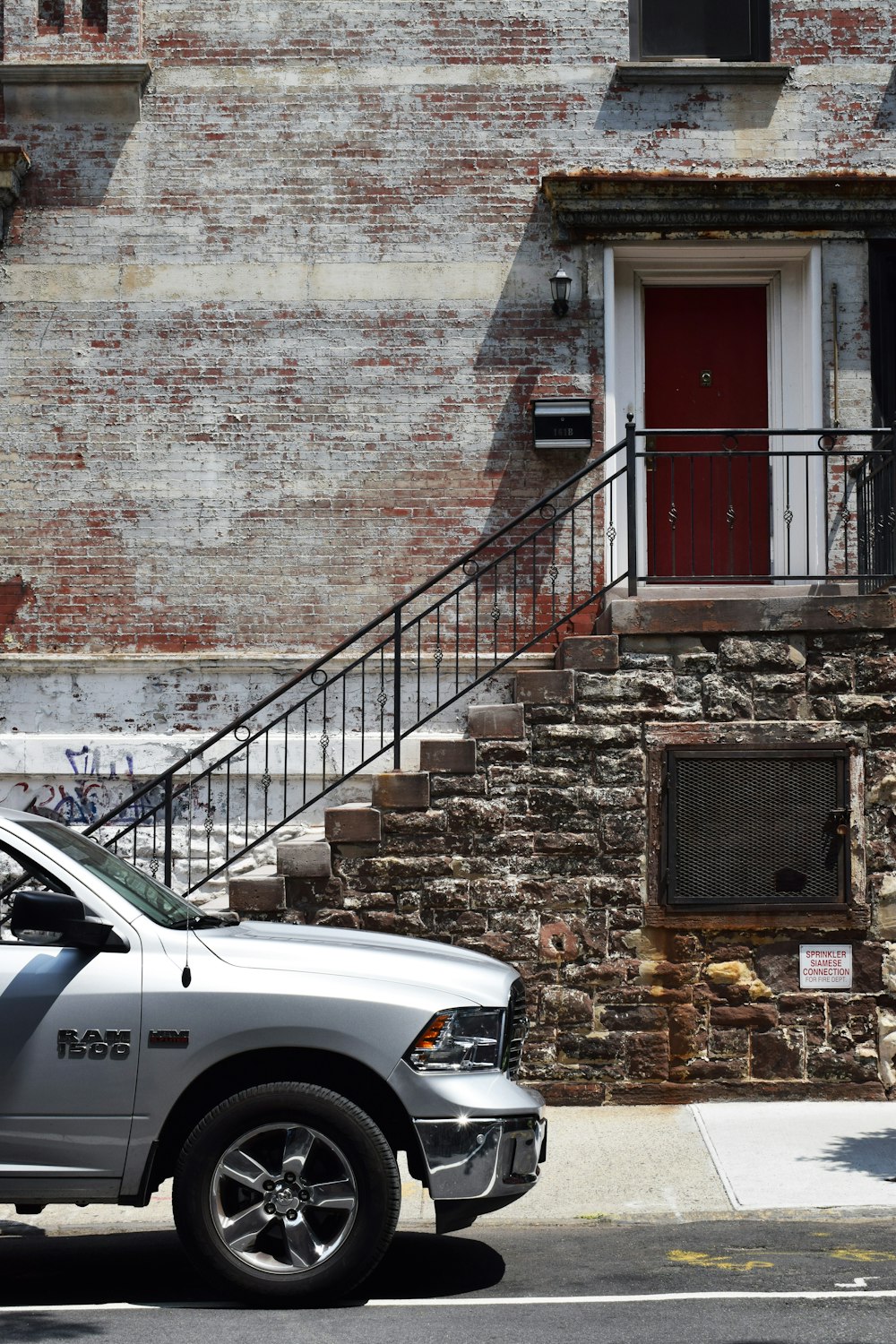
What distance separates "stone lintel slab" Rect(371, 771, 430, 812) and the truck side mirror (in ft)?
13.0

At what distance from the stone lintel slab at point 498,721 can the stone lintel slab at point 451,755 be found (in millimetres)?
120

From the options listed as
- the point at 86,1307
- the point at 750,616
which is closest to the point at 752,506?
the point at 750,616

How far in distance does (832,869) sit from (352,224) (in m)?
6.04

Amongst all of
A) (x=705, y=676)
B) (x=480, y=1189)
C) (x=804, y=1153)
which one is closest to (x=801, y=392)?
(x=705, y=676)

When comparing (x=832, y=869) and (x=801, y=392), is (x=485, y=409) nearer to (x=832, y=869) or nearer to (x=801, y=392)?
(x=801, y=392)

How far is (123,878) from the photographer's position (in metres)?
6.37

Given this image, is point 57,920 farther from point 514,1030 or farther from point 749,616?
point 749,616

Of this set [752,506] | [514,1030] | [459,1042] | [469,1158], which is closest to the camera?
[469,1158]

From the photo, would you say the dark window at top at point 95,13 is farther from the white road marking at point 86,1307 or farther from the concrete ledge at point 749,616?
the white road marking at point 86,1307

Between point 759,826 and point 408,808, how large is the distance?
2.20 meters

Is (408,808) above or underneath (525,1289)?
above

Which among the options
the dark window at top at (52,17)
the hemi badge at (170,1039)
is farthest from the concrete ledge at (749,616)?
the dark window at top at (52,17)

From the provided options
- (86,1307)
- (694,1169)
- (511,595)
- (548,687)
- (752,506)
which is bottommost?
(694,1169)

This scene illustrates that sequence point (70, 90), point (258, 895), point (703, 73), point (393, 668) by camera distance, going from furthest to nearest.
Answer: point (70, 90) < point (703, 73) < point (393, 668) < point (258, 895)
